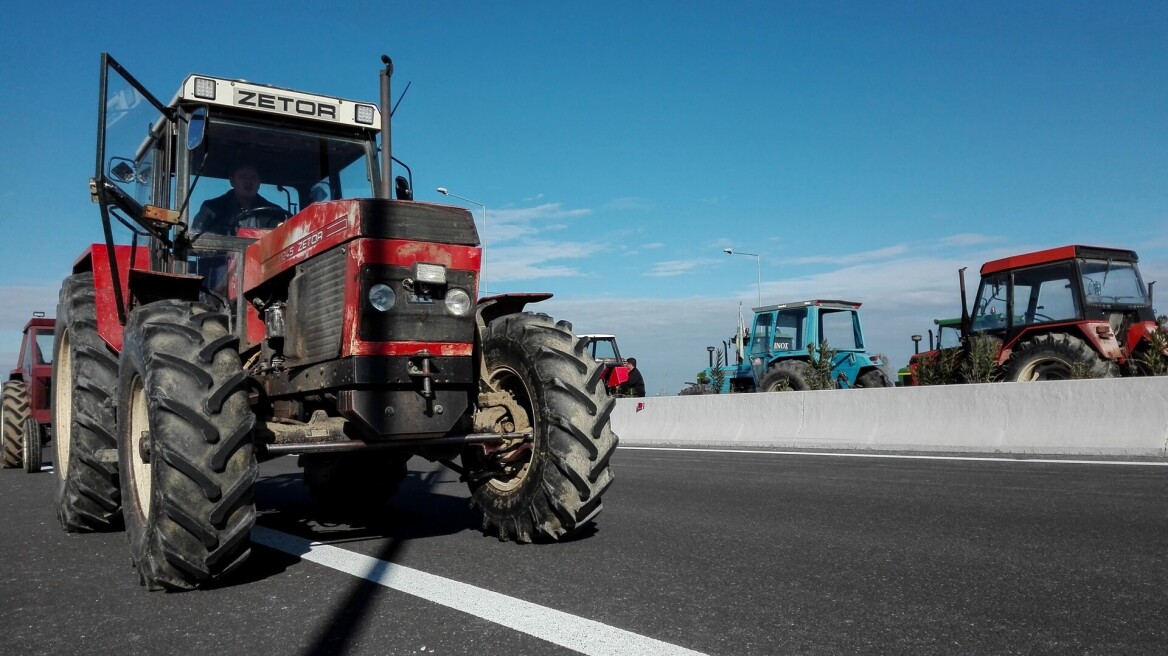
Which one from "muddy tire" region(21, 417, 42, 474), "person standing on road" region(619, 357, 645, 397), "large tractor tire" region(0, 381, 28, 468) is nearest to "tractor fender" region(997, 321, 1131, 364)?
"person standing on road" region(619, 357, 645, 397)

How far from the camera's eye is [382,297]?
4.73m

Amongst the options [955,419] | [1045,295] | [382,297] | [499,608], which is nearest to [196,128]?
[382,297]

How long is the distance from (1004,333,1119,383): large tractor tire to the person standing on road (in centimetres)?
1100

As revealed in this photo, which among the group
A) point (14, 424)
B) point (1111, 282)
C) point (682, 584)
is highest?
point (1111, 282)

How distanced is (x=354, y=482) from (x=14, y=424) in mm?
9089

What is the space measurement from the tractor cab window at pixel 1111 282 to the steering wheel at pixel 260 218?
1284 centimetres

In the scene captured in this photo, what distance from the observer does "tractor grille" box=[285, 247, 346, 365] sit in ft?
15.8

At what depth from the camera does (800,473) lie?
9203 millimetres

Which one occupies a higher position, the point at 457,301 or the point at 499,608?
the point at 457,301

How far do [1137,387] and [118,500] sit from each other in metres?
9.94

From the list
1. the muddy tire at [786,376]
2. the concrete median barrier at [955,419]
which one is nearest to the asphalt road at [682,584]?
the concrete median barrier at [955,419]

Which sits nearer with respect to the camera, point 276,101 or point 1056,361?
point 276,101

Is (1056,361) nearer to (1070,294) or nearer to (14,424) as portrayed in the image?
(1070,294)

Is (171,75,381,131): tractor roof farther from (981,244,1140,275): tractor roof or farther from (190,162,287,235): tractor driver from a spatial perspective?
(981,244,1140,275): tractor roof
